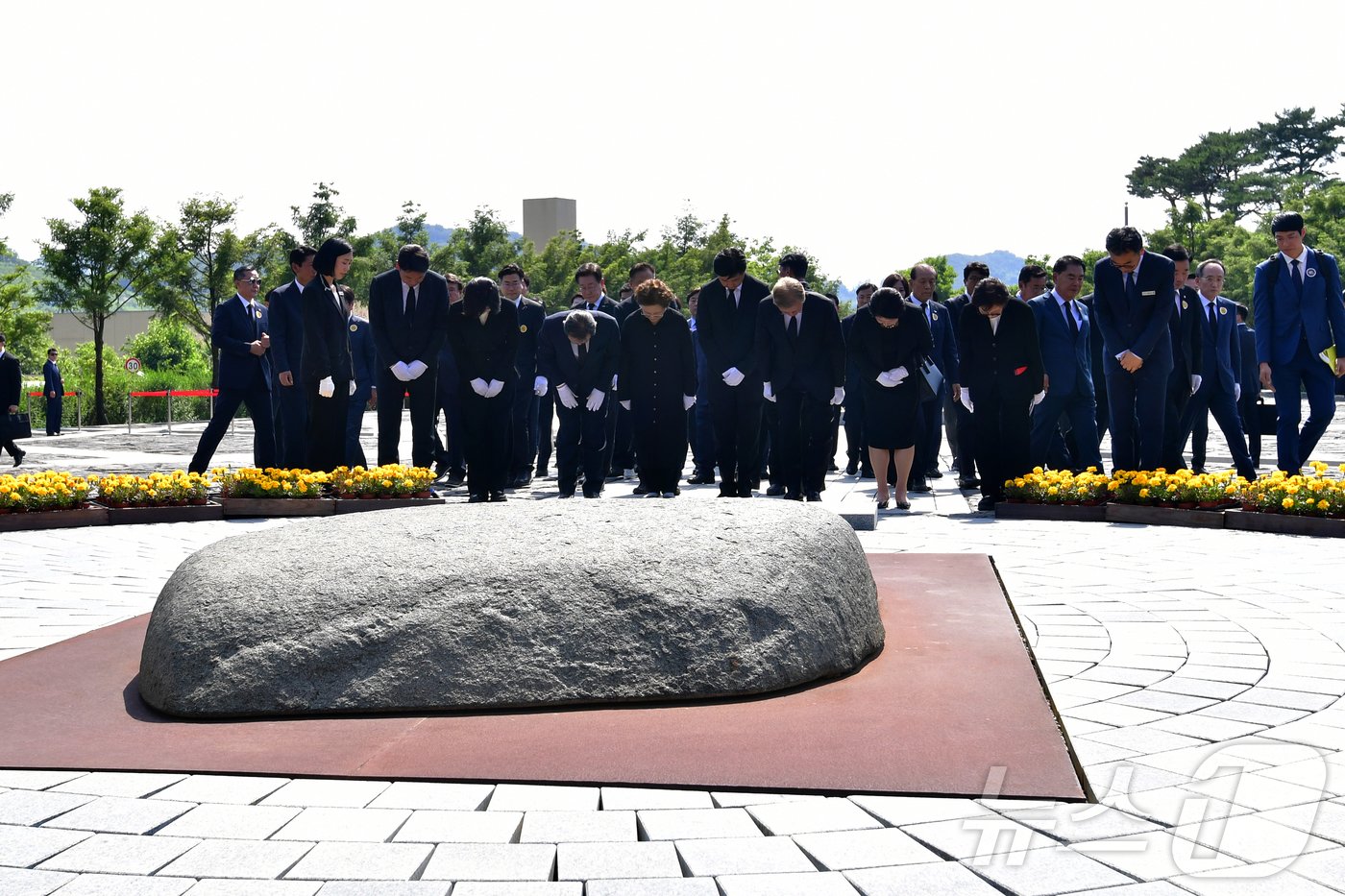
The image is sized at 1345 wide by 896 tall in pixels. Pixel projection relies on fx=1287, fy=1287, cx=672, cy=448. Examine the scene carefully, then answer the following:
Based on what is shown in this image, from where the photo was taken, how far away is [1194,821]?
3172 millimetres

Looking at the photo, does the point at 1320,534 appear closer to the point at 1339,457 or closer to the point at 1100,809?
the point at 1100,809

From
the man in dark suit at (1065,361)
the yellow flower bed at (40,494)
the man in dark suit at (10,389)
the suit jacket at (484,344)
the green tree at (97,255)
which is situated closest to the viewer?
the yellow flower bed at (40,494)

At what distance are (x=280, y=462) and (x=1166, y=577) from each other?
8.55 m

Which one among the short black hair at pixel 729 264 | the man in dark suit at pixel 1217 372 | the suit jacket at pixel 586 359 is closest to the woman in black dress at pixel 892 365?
the short black hair at pixel 729 264

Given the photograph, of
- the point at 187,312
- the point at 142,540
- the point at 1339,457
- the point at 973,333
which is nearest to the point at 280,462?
the point at 142,540

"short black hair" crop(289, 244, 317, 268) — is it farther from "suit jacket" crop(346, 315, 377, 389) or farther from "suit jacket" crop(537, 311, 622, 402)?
"suit jacket" crop(537, 311, 622, 402)

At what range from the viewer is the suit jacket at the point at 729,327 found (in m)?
11.1

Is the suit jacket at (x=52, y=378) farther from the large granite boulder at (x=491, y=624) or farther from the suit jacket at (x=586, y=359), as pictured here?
the large granite boulder at (x=491, y=624)

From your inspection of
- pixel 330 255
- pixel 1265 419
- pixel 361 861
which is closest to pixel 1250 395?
pixel 1265 419

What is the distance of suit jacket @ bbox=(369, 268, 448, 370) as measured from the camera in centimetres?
1124

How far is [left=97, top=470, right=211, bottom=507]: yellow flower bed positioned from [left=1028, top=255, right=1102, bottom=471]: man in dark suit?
739 centimetres

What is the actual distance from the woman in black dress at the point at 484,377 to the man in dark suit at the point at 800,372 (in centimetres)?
221

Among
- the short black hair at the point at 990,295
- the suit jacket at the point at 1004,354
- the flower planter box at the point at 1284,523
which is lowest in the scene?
the flower planter box at the point at 1284,523

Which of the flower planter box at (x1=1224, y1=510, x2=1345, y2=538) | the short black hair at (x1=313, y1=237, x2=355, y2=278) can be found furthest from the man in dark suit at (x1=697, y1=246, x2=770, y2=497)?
the flower planter box at (x1=1224, y1=510, x2=1345, y2=538)
